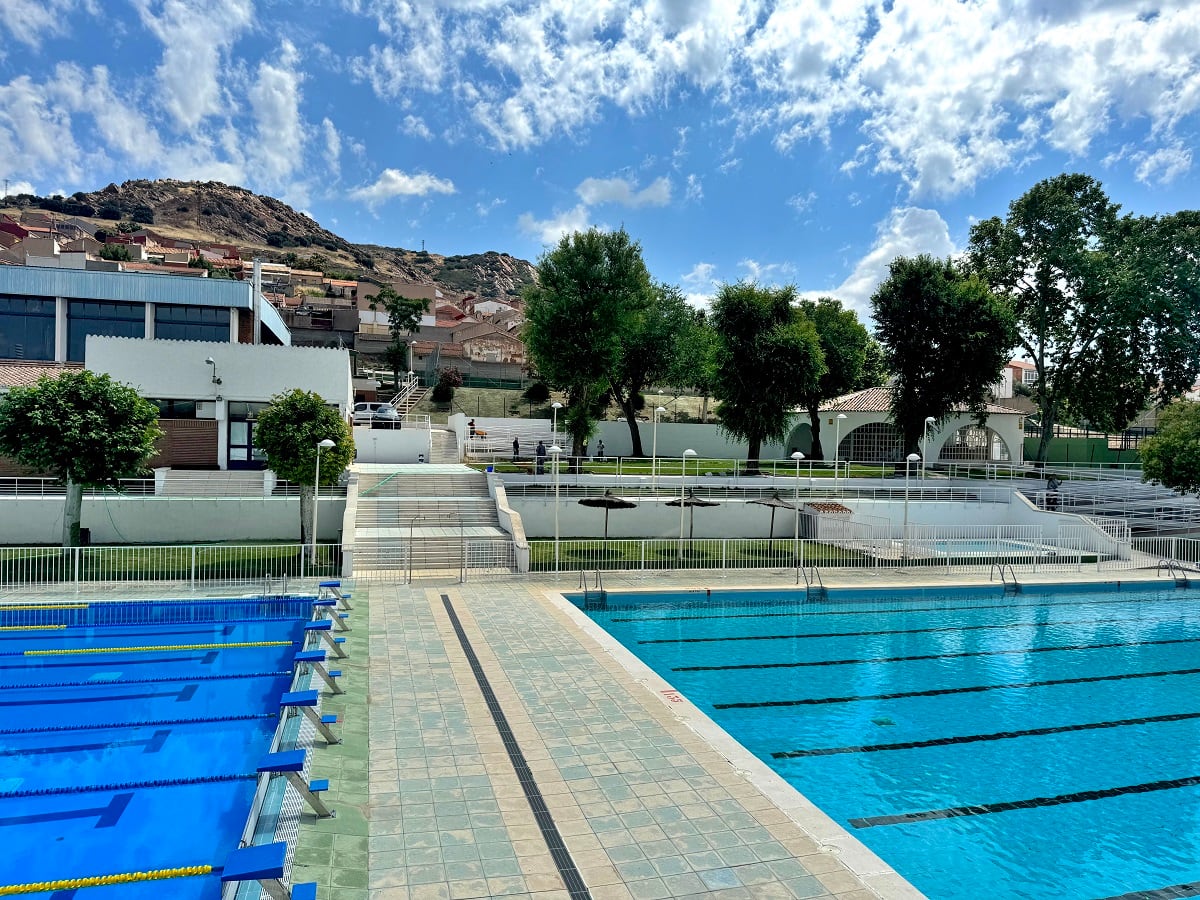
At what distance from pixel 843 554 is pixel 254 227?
165 meters

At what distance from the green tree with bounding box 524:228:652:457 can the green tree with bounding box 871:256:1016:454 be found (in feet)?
42.9

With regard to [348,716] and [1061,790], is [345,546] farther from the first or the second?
[1061,790]

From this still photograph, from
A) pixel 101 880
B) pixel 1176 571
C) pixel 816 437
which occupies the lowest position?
pixel 101 880

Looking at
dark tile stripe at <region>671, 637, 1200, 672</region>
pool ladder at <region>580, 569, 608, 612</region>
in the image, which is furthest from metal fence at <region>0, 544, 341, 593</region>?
dark tile stripe at <region>671, 637, 1200, 672</region>

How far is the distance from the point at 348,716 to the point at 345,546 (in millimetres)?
9124

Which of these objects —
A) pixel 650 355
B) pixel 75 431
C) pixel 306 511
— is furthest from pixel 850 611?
pixel 650 355

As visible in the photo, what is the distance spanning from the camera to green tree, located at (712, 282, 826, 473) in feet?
111

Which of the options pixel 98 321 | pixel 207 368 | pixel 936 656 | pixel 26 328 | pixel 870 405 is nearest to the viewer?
pixel 936 656

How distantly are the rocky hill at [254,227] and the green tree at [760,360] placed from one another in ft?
316

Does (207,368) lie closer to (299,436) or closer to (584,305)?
(299,436)

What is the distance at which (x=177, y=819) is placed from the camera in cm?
730

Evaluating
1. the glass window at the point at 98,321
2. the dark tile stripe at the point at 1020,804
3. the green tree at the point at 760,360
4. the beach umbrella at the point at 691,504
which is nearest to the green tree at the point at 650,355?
the green tree at the point at 760,360

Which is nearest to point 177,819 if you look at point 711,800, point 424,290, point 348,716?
point 348,716

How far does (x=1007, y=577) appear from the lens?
1928 centimetres
